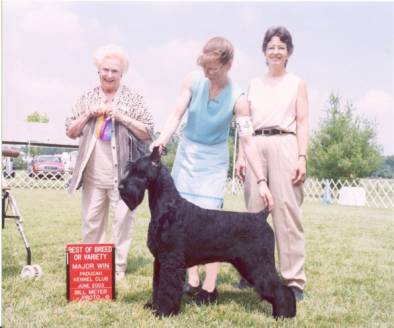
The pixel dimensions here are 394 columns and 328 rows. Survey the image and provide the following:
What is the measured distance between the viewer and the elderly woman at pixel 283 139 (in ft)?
11.1

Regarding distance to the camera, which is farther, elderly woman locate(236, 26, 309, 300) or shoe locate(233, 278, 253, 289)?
shoe locate(233, 278, 253, 289)

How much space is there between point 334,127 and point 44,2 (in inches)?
924

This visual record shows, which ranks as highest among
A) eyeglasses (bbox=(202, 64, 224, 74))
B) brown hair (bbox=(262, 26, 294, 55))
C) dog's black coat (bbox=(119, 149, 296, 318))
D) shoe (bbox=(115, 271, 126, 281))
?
brown hair (bbox=(262, 26, 294, 55))

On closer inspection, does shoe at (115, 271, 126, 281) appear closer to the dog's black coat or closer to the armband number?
the dog's black coat

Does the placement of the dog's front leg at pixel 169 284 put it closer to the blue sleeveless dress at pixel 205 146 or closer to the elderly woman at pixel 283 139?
the blue sleeveless dress at pixel 205 146

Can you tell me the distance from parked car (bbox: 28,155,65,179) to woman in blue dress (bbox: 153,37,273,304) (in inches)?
678

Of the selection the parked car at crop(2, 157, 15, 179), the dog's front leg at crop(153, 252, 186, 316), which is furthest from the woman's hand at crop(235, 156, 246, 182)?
the parked car at crop(2, 157, 15, 179)

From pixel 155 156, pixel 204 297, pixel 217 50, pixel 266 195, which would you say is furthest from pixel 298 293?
→ pixel 217 50

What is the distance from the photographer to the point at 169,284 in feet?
9.49

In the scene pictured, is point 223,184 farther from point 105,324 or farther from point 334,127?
point 334,127

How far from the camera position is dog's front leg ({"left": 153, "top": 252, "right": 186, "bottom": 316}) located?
2.89m

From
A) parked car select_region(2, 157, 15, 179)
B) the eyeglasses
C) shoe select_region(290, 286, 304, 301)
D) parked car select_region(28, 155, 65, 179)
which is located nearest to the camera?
the eyeglasses

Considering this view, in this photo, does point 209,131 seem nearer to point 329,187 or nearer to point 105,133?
point 105,133

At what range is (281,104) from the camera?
337 cm
